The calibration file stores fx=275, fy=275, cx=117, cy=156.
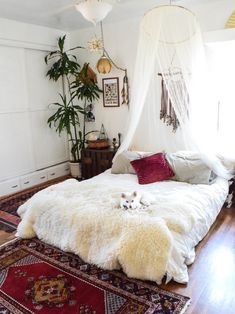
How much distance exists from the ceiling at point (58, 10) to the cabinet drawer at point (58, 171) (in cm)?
244

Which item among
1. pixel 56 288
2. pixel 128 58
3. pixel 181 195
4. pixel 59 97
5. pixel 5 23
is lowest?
pixel 56 288

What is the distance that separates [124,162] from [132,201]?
1277 millimetres

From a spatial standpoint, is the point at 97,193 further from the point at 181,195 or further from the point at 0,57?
the point at 0,57

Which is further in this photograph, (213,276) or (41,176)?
(41,176)

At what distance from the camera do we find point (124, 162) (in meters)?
3.79

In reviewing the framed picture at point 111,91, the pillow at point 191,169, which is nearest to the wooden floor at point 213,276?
the pillow at point 191,169

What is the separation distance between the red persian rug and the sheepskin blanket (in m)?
0.10

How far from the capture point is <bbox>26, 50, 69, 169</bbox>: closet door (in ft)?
15.1

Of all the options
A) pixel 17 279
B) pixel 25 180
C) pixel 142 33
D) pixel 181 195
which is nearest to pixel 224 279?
pixel 181 195

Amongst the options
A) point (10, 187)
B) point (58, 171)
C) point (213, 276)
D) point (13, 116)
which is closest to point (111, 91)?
point (13, 116)

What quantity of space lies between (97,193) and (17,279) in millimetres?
1095

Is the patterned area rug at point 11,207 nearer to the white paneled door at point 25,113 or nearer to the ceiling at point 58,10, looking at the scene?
the white paneled door at point 25,113

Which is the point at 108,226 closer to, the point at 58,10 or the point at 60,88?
the point at 58,10

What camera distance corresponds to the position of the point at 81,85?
4.73 m
